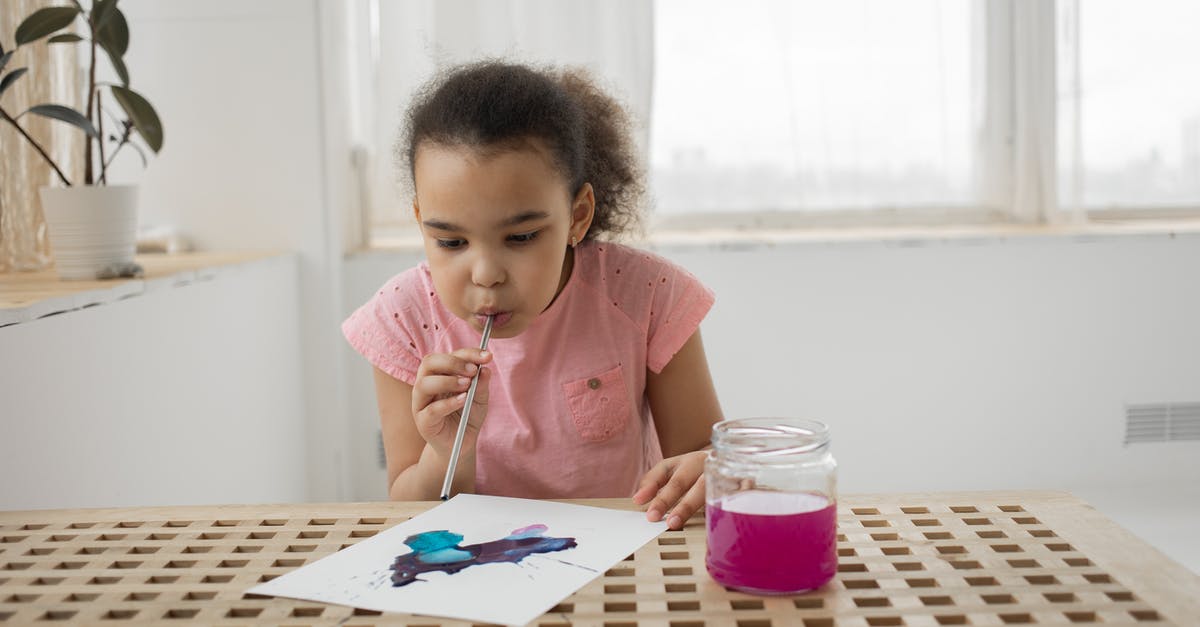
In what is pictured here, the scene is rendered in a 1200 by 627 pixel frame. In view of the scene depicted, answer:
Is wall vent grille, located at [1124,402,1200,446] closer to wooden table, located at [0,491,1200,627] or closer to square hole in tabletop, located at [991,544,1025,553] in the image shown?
wooden table, located at [0,491,1200,627]

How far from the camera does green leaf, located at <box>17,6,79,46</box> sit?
153cm

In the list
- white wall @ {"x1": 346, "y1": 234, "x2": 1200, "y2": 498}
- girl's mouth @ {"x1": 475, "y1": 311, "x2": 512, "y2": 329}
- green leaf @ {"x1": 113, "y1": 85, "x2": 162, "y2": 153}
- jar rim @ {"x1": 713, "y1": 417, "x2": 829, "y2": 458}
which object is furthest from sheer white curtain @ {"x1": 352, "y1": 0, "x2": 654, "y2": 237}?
jar rim @ {"x1": 713, "y1": 417, "x2": 829, "y2": 458}

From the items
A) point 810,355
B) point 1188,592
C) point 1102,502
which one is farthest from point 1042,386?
point 1188,592

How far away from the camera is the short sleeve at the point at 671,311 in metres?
1.32

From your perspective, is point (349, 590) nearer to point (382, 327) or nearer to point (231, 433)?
point (382, 327)

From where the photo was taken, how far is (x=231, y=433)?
1953mm

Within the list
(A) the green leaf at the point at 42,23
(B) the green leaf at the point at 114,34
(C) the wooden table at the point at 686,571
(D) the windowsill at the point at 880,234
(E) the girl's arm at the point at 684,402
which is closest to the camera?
(C) the wooden table at the point at 686,571

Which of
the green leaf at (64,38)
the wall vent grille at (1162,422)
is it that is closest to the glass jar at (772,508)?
the green leaf at (64,38)

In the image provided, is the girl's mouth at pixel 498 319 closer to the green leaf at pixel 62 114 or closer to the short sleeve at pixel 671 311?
the short sleeve at pixel 671 311

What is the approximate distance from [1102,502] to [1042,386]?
278mm

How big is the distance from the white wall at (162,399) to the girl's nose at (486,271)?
0.55 metres

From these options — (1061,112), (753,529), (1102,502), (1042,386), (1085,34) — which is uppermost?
(1085,34)

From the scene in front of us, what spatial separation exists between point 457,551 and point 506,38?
1.90 m

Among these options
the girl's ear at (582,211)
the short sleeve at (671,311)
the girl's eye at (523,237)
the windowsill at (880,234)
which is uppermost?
the girl's ear at (582,211)
